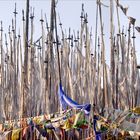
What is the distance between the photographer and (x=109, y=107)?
10.6 meters

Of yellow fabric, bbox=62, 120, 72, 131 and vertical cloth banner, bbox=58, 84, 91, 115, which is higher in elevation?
vertical cloth banner, bbox=58, 84, 91, 115

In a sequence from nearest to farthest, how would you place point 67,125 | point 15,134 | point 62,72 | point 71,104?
1. point 71,104
2. point 67,125
3. point 15,134
4. point 62,72

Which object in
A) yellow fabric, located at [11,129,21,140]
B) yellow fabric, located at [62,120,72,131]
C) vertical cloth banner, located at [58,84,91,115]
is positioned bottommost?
yellow fabric, located at [11,129,21,140]

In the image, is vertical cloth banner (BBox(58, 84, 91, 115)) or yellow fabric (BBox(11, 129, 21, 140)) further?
yellow fabric (BBox(11, 129, 21, 140))

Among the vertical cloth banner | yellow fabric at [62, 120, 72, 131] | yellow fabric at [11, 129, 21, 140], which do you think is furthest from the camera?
yellow fabric at [11, 129, 21, 140]

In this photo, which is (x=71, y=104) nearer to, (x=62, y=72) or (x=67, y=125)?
(x=67, y=125)

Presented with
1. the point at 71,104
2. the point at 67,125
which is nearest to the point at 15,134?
the point at 67,125

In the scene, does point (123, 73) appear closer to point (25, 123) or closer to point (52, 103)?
point (52, 103)

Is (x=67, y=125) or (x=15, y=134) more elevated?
(x=67, y=125)

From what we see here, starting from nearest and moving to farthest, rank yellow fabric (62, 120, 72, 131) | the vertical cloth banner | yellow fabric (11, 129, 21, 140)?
the vertical cloth banner
yellow fabric (62, 120, 72, 131)
yellow fabric (11, 129, 21, 140)

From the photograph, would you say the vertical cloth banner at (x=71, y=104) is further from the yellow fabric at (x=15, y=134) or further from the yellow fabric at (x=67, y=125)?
the yellow fabric at (x=15, y=134)

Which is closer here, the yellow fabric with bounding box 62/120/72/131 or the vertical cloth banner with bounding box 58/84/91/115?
the vertical cloth banner with bounding box 58/84/91/115

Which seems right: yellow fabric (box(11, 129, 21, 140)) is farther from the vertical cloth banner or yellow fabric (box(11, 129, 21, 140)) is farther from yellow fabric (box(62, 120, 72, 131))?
yellow fabric (box(62, 120, 72, 131))

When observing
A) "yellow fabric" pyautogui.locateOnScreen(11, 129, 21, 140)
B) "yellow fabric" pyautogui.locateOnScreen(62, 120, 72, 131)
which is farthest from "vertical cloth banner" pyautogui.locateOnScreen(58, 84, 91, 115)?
"yellow fabric" pyautogui.locateOnScreen(11, 129, 21, 140)
